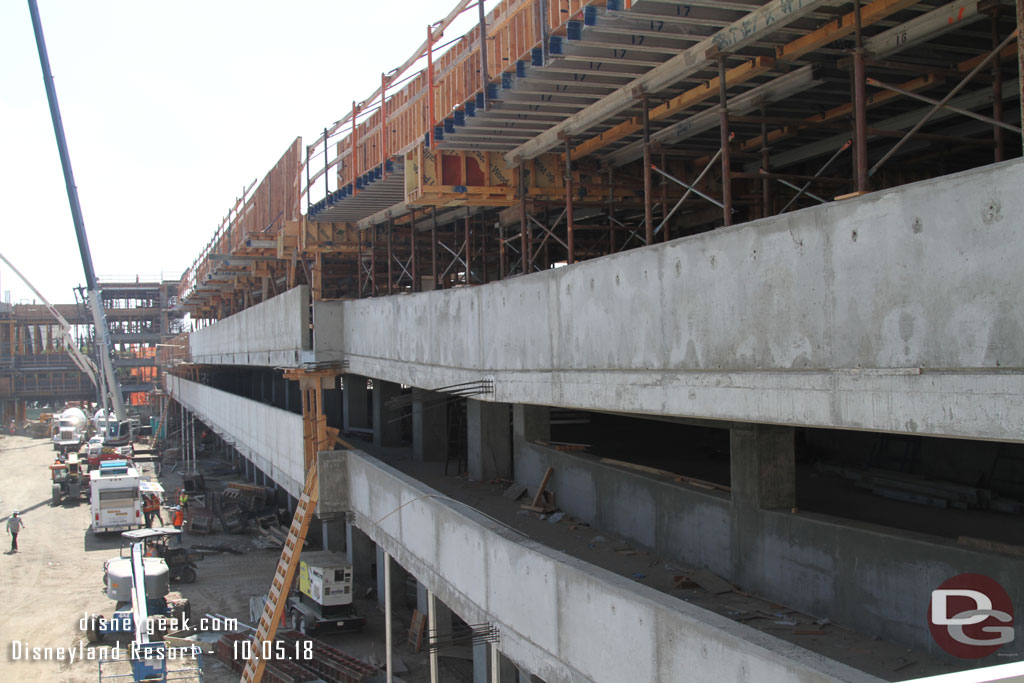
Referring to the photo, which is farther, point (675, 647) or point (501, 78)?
point (501, 78)

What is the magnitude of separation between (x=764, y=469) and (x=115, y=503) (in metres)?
29.8

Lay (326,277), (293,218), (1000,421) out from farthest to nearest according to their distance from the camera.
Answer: (326,277)
(293,218)
(1000,421)

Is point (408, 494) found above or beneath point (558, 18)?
beneath

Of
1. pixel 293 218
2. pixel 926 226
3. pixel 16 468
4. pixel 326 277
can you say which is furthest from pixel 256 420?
pixel 16 468

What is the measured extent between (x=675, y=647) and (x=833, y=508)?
18.3ft

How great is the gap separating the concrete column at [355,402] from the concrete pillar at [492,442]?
12.3 meters

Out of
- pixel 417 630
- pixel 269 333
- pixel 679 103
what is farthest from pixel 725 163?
pixel 269 333

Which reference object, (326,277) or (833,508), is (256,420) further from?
(833,508)

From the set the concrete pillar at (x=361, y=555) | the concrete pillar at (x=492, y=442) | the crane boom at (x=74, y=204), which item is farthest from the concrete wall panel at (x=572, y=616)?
the crane boom at (x=74, y=204)

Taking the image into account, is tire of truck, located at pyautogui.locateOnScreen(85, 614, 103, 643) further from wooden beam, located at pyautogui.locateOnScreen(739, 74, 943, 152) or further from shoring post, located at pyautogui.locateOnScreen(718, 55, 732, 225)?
shoring post, located at pyautogui.locateOnScreen(718, 55, 732, 225)

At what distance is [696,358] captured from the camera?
→ 296 inches

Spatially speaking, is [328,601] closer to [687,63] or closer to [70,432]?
[687,63]

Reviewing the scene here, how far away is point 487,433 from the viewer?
57.5 feet

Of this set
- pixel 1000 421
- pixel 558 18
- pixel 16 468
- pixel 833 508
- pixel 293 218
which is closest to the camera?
pixel 1000 421
